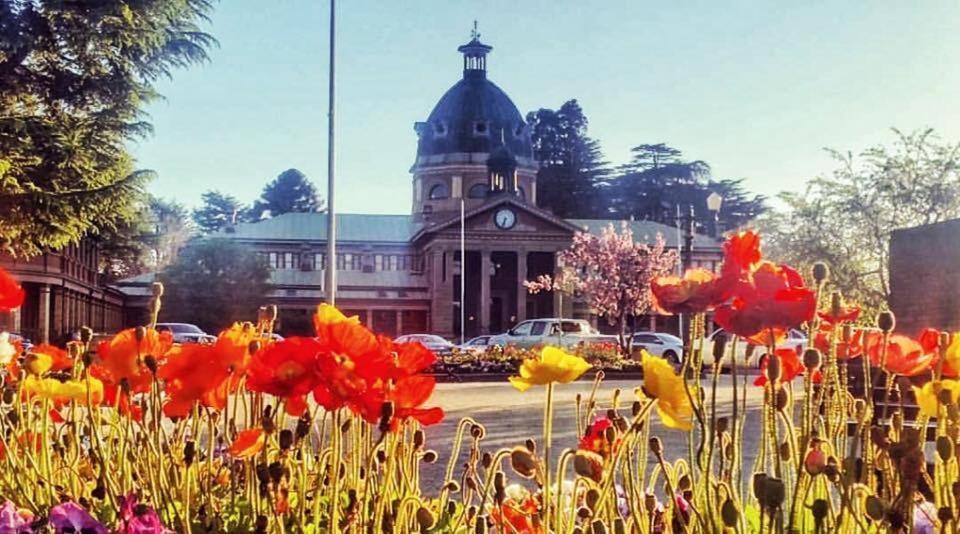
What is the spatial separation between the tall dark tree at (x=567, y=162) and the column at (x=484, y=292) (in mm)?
21827

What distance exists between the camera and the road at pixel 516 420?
8.66 metres

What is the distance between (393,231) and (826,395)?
217ft

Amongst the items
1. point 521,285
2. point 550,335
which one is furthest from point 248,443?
point 521,285

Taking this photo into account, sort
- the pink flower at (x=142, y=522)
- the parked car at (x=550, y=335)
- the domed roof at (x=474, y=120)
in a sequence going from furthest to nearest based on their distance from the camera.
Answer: the domed roof at (x=474, y=120) < the parked car at (x=550, y=335) < the pink flower at (x=142, y=522)

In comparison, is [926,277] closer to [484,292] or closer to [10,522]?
[10,522]

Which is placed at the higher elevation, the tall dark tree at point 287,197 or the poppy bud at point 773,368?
the tall dark tree at point 287,197

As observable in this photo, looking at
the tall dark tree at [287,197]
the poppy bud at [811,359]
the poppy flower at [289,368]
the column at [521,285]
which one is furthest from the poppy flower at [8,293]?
the tall dark tree at [287,197]

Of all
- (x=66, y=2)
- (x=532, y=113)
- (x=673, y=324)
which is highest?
(x=532, y=113)

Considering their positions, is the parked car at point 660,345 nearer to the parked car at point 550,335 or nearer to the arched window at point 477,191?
the parked car at point 550,335

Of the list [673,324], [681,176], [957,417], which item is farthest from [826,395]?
[681,176]

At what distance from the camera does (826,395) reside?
90.7 inches

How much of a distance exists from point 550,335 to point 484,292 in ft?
89.2

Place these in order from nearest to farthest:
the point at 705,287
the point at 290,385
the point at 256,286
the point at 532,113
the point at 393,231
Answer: the point at 705,287, the point at 290,385, the point at 256,286, the point at 393,231, the point at 532,113

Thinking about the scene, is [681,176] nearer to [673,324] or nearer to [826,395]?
[673,324]
